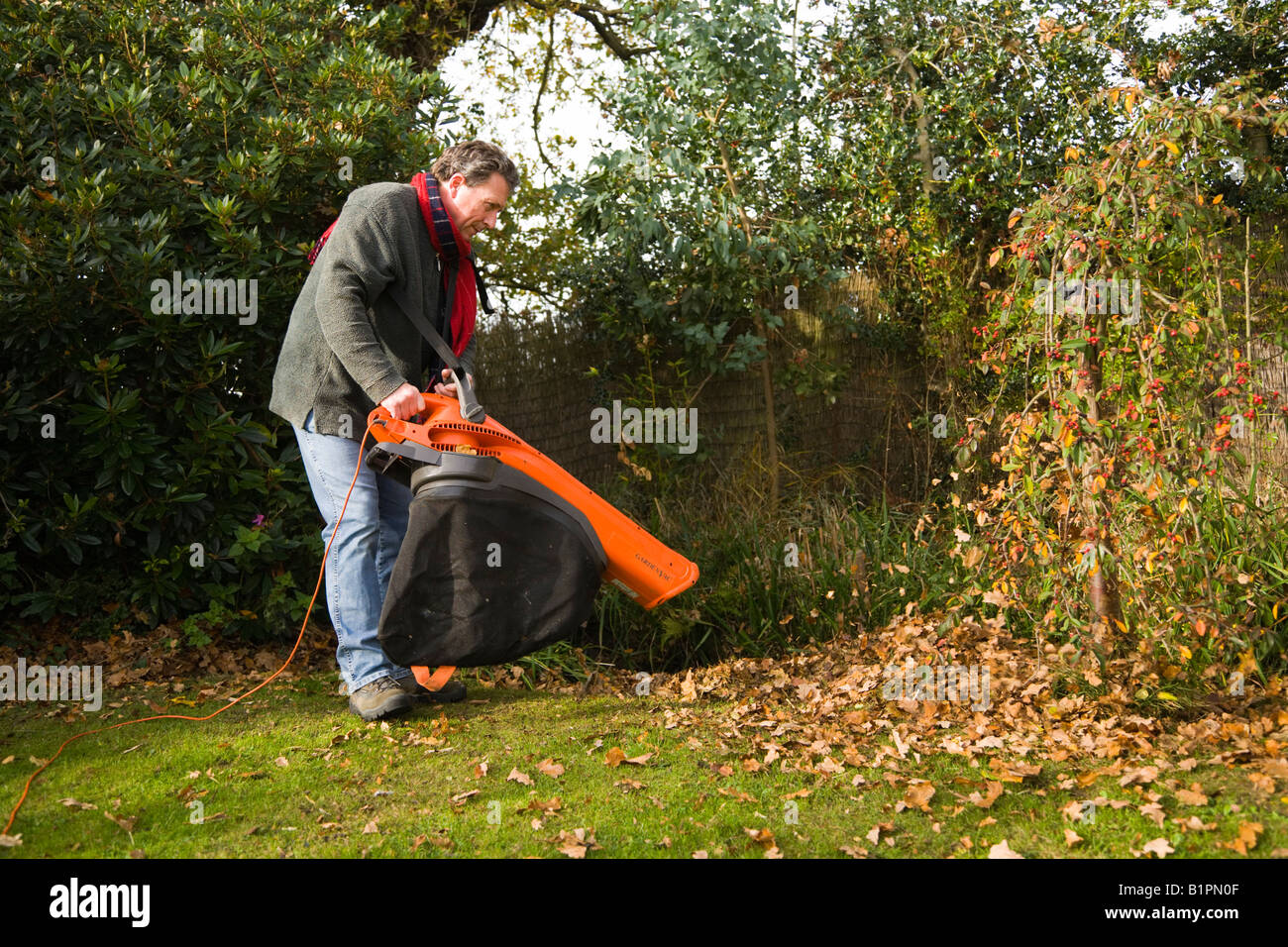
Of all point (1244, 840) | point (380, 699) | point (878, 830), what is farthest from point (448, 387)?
point (1244, 840)

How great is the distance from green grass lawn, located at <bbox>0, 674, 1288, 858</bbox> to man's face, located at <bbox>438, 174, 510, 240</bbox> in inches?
73.3

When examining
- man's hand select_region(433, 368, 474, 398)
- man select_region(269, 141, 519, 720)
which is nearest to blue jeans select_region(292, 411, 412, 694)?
man select_region(269, 141, 519, 720)

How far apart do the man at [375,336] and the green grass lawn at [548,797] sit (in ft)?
1.39

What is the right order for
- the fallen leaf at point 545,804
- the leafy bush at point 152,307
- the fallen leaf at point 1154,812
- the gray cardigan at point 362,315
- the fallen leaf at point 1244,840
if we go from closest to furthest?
the fallen leaf at point 1244,840, the fallen leaf at point 1154,812, the fallen leaf at point 545,804, the gray cardigan at point 362,315, the leafy bush at point 152,307

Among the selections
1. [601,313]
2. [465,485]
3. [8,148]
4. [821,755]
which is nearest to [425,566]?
[465,485]

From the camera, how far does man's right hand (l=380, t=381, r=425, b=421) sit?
3.47 meters

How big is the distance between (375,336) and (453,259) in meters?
0.51

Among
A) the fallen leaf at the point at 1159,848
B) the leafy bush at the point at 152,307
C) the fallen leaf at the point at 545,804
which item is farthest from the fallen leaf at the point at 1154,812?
the leafy bush at the point at 152,307

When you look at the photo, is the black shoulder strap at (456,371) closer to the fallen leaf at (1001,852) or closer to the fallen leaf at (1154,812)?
the fallen leaf at (1001,852)

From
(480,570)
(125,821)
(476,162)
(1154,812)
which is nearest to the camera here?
(1154,812)

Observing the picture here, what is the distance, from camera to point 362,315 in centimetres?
364

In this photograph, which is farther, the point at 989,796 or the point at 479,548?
the point at 479,548

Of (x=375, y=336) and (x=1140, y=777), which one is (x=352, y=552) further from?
(x=1140, y=777)

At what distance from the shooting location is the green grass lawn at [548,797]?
113 inches
